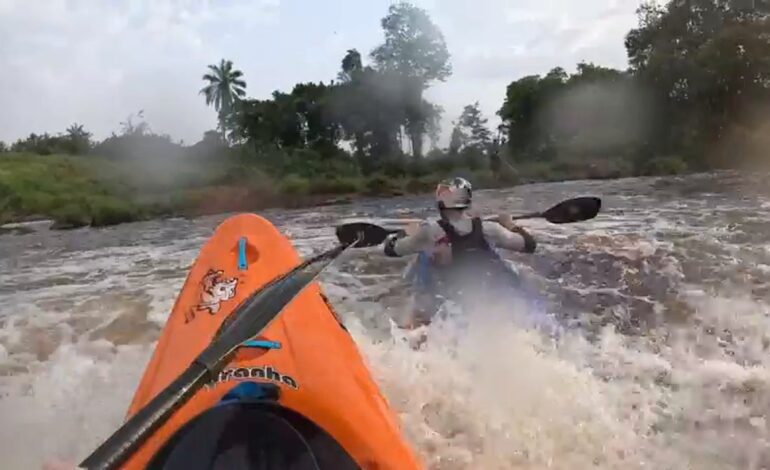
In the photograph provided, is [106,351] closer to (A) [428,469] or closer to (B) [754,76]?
(A) [428,469]

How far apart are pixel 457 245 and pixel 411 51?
119ft

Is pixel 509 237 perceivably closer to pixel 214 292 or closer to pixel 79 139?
pixel 214 292

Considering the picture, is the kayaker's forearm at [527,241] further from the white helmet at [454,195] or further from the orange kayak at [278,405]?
the orange kayak at [278,405]

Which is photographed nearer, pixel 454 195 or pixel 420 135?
pixel 454 195

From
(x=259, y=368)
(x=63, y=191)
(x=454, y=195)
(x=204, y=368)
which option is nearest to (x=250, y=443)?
(x=259, y=368)

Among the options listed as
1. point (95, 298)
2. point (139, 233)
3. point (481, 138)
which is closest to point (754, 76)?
point (481, 138)

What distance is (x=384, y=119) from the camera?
122ft

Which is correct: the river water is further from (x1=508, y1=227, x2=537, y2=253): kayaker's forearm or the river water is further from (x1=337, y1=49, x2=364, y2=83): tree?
(x1=337, y1=49, x2=364, y2=83): tree

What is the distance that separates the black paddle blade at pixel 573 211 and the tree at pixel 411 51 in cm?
3365

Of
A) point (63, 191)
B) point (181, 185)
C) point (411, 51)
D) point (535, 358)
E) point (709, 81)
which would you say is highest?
point (411, 51)

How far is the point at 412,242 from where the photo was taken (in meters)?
4.75

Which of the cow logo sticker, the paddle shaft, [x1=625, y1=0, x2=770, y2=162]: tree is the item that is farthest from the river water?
[x1=625, y1=0, x2=770, y2=162]: tree

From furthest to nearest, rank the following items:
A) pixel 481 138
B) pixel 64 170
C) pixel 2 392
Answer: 1. pixel 481 138
2. pixel 64 170
3. pixel 2 392

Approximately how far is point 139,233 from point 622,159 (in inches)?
869
